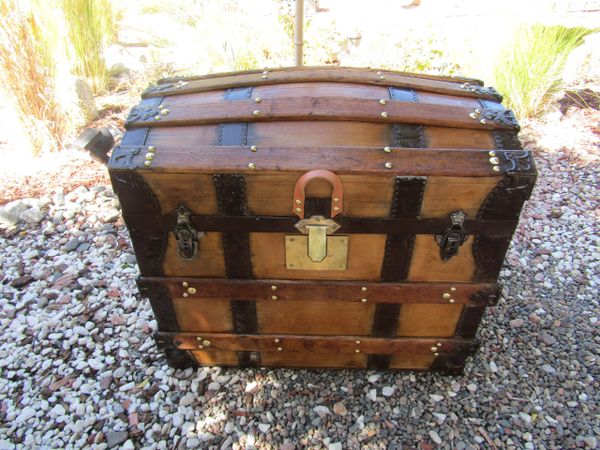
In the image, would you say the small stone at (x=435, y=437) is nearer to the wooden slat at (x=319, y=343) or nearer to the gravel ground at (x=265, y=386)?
the gravel ground at (x=265, y=386)

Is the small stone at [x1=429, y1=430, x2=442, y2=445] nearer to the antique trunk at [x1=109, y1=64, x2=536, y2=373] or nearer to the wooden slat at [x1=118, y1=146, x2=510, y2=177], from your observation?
the antique trunk at [x1=109, y1=64, x2=536, y2=373]

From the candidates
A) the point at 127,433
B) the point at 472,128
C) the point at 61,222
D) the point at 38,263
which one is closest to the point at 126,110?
the point at 61,222

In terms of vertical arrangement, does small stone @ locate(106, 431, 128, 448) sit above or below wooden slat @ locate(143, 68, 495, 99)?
below

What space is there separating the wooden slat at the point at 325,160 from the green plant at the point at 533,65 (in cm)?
267

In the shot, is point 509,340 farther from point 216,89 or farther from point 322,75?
point 216,89

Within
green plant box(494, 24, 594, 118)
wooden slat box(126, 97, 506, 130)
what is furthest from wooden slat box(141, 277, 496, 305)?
green plant box(494, 24, 594, 118)

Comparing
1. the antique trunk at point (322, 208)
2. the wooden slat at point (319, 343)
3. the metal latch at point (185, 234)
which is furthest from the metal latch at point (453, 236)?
the metal latch at point (185, 234)

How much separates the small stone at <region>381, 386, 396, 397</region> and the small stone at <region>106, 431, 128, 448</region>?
3.67 ft

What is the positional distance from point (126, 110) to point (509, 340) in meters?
3.74

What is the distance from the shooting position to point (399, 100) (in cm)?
167

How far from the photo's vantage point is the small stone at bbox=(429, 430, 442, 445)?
1744mm

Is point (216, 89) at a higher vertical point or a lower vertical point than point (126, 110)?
higher

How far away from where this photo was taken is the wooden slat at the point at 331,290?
167cm

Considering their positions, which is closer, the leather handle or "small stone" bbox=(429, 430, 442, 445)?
the leather handle
